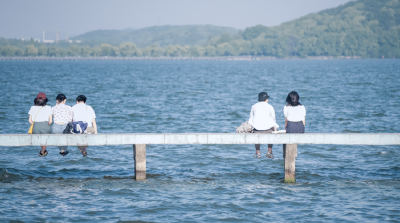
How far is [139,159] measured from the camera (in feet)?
38.3

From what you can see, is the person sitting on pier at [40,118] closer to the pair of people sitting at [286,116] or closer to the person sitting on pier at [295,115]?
the pair of people sitting at [286,116]

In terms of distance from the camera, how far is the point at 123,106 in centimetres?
3331

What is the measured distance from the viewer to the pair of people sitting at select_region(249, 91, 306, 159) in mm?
11523

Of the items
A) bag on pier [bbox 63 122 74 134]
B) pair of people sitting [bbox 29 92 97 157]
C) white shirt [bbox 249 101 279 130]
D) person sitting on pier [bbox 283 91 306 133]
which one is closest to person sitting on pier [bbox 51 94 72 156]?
pair of people sitting [bbox 29 92 97 157]

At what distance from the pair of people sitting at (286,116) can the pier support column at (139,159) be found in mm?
2872

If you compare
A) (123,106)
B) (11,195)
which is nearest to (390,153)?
(11,195)

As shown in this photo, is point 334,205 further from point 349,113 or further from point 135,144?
point 349,113

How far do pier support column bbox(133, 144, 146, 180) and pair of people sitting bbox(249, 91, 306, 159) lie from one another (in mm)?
2872

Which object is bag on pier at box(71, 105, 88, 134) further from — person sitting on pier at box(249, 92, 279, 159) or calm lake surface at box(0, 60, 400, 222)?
person sitting on pier at box(249, 92, 279, 159)

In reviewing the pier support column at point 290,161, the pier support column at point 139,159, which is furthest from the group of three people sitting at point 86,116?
the pier support column at point 139,159

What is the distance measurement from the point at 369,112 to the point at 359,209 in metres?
20.3

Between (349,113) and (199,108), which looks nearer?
(349,113)

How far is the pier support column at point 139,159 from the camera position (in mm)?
11500

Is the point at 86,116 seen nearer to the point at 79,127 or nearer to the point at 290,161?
the point at 79,127
